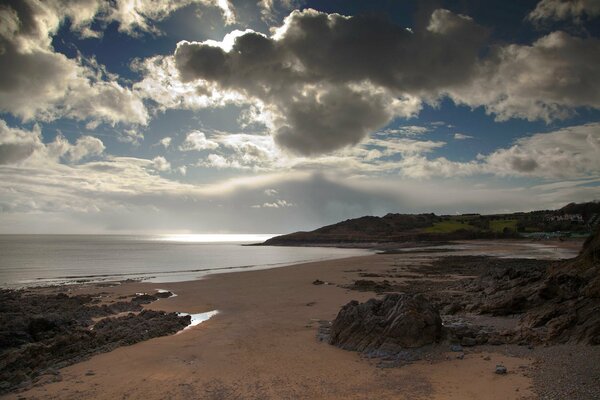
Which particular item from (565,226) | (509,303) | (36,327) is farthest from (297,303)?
(565,226)

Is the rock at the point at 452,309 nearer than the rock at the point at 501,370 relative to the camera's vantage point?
No

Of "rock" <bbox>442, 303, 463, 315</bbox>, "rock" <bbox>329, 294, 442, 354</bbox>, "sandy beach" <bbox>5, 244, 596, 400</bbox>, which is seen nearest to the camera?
"sandy beach" <bbox>5, 244, 596, 400</bbox>

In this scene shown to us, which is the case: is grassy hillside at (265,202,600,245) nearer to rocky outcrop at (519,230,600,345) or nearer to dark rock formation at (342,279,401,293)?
dark rock formation at (342,279,401,293)

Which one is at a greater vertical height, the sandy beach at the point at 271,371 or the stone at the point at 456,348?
the stone at the point at 456,348

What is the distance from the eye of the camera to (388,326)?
47.6 ft

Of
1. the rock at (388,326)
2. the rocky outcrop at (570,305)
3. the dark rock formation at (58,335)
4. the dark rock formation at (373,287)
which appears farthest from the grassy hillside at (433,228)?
the rock at (388,326)

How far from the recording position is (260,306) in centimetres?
2491

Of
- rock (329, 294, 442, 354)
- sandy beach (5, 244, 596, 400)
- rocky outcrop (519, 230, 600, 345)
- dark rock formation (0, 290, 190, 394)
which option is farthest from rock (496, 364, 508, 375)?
dark rock formation (0, 290, 190, 394)

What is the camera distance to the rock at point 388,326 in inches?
552

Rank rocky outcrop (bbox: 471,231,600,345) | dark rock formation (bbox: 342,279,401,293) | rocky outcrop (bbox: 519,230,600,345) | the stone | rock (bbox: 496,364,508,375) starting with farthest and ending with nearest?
1. dark rock formation (bbox: 342,279,401,293)
2. the stone
3. rocky outcrop (bbox: 471,231,600,345)
4. rocky outcrop (bbox: 519,230,600,345)
5. rock (bbox: 496,364,508,375)


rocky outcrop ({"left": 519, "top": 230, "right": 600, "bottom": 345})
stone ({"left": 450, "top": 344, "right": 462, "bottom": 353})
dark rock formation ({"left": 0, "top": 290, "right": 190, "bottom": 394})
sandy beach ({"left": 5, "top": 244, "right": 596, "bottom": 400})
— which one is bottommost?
sandy beach ({"left": 5, "top": 244, "right": 596, "bottom": 400})

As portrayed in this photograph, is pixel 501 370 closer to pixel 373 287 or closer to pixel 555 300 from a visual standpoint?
pixel 555 300

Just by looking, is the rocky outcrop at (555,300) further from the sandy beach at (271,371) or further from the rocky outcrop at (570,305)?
the sandy beach at (271,371)

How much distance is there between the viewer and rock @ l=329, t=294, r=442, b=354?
14.0 metres
